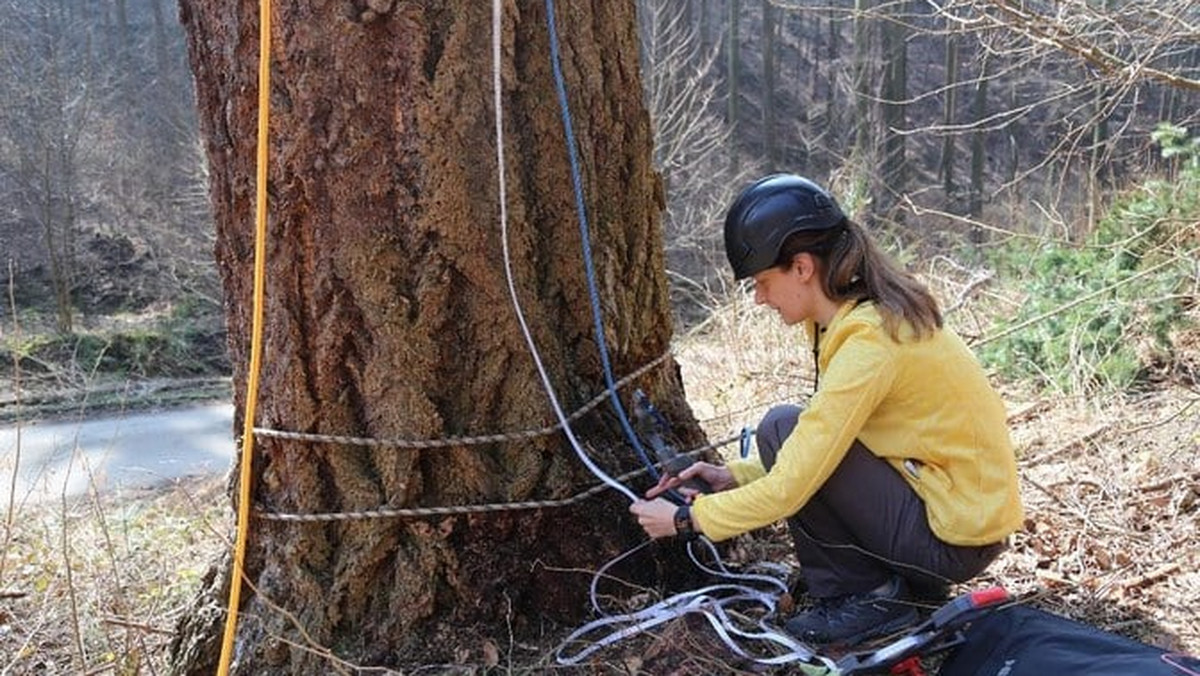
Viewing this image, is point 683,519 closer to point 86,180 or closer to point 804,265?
point 804,265

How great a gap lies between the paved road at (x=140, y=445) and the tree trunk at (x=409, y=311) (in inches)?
221

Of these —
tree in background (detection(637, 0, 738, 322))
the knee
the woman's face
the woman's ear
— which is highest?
the woman's ear

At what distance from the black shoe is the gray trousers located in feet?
0.12

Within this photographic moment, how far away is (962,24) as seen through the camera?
469 cm

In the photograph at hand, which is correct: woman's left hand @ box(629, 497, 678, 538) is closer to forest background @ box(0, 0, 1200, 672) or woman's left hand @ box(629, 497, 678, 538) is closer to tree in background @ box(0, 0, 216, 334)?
forest background @ box(0, 0, 1200, 672)

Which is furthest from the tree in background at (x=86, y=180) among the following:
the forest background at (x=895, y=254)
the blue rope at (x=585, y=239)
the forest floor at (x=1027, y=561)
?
the blue rope at (x=585, y=239)

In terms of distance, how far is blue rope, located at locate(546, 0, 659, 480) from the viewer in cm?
246

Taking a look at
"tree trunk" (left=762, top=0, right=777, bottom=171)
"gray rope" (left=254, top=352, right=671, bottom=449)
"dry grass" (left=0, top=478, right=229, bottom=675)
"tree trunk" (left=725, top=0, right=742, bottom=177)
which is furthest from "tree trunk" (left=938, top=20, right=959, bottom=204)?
A: "gray rope" (left=254, top=352, right=671, bottom=449)

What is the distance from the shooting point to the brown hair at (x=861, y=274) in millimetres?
2258

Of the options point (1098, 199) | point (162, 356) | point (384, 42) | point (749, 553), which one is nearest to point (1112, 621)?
point (749, 553)

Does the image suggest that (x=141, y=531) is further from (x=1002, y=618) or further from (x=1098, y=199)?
(x=1098, y=199)

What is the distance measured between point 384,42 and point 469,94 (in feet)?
0.74

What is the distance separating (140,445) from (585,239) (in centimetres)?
889

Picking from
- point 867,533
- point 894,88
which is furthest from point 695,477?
point 894,88
